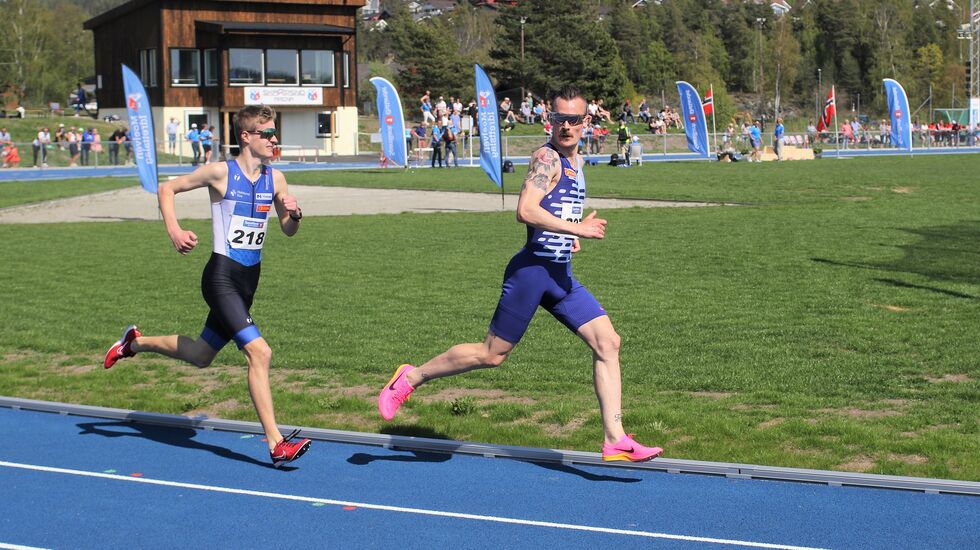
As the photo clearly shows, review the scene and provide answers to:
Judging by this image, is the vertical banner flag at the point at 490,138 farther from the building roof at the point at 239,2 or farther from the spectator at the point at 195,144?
the building roof at the point at 239,2

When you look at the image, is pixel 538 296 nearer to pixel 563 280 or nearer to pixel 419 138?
pixel 563 280

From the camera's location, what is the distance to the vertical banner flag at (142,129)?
24.9m

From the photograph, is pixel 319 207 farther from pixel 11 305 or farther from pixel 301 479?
pixel 301 479

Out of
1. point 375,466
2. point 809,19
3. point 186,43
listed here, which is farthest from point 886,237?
point 809,19

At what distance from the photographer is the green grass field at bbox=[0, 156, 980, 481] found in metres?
8.11

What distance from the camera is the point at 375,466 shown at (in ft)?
23.9

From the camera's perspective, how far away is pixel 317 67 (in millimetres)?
66688

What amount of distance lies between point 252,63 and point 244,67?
1.67 feet

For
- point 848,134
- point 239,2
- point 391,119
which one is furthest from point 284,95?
point 848,134

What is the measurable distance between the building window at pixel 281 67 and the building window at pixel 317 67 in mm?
491

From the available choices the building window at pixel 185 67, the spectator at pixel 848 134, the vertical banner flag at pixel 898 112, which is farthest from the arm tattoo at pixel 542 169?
the building window at pixel 185 67

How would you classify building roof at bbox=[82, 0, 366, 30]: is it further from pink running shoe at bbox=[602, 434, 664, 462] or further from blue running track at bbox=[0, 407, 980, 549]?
pink running shoe at bbox=[602, 434, 664, 462]

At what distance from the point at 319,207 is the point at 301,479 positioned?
868 inches

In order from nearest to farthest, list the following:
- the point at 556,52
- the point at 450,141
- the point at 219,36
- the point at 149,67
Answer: the point at 450,141, the point at 219,36, the point at 149,67, the point at 556,52
